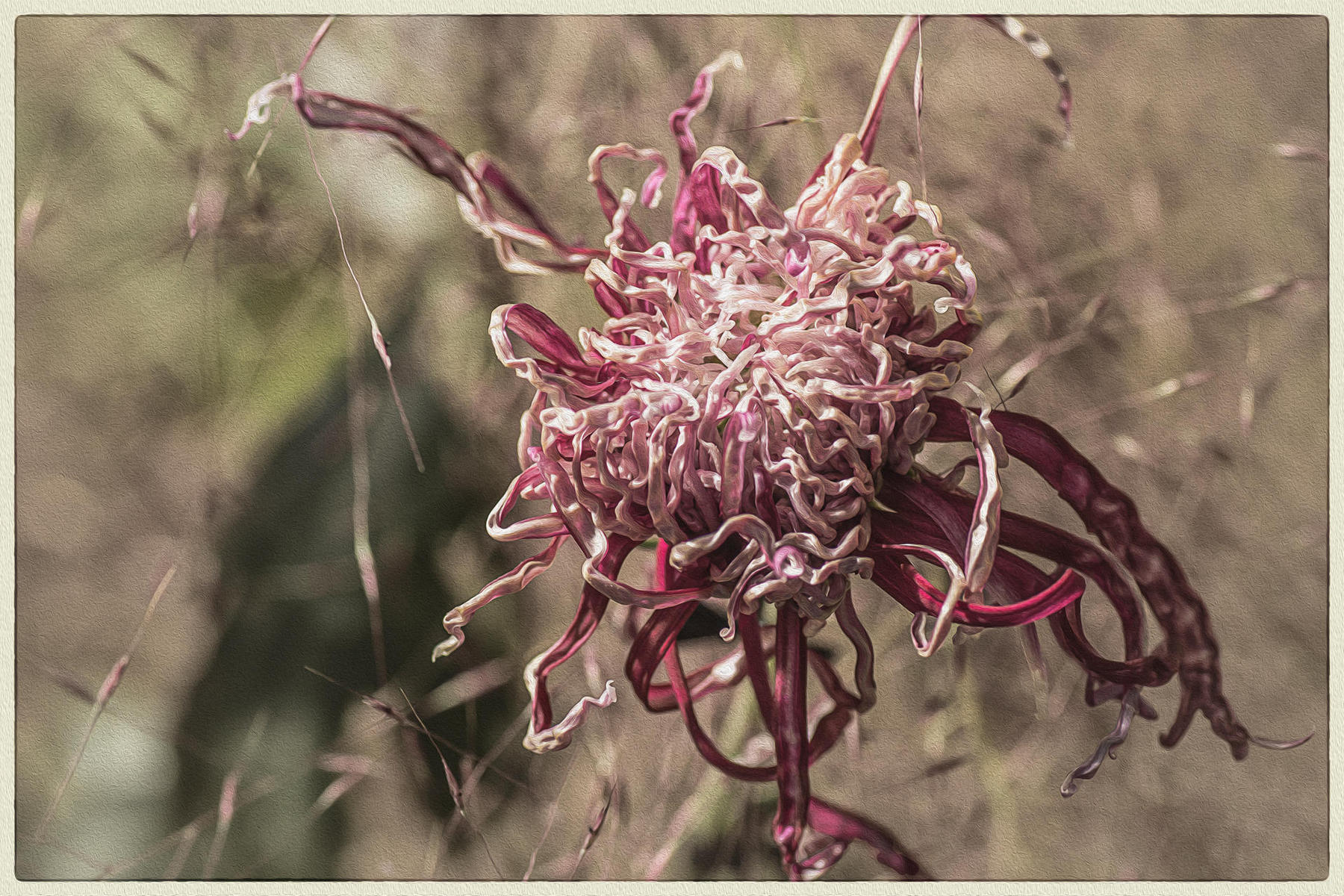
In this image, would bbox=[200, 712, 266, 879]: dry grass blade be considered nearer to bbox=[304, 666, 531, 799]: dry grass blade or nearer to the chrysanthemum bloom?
bbox=[304, 666, 531, 799]: dry grass blade

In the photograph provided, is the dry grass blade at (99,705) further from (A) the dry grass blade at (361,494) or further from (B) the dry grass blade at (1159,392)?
(B) the dry grass blade at (1159,392)

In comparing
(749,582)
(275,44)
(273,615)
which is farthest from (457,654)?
(275,44)

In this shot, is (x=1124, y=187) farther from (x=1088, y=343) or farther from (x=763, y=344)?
(x=763, y=344)

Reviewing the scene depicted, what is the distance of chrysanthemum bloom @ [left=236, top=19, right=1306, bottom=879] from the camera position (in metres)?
0.48

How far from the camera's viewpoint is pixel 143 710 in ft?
2.13

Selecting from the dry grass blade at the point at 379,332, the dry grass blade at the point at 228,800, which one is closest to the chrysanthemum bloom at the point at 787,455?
the dry grass blade at the point at 379,332

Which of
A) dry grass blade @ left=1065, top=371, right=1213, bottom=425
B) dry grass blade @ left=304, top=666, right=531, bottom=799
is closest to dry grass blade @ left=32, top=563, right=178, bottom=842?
dry grass blade @ left=304, top=666, right=531, bottom=799

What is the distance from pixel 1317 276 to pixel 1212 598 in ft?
0.68

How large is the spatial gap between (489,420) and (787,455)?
9.3 inches

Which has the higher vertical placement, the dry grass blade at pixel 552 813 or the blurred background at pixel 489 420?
the blurred background at pixel 489 420

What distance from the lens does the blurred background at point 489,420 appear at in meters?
0.64

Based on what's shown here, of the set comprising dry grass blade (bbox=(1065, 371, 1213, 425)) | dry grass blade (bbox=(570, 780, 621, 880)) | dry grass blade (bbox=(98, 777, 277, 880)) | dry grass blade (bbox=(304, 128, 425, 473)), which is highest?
dry grass blade (bbox=(304, 128, 425, 473))

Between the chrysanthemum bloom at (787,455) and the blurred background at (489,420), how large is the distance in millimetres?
84

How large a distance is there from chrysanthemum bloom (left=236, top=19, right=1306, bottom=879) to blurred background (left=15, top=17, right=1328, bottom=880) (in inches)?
3.3
